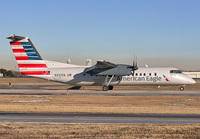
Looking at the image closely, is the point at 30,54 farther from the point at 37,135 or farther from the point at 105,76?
the point at 37,135

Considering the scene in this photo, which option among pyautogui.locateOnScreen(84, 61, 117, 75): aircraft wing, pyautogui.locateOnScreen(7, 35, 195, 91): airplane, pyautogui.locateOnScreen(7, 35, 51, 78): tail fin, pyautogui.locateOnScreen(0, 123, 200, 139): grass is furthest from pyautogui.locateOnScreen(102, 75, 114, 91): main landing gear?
pyautogui.locateOnScreen(0, 123, 200, 139): grass

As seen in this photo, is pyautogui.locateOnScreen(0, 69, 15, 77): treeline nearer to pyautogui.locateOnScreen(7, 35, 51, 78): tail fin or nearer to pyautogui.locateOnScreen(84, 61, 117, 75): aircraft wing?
pyautogui.locateOnScreen(7, 35, 51, 78): tail fin

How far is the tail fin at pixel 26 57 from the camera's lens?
142ft

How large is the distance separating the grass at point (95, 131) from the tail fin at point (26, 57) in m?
29.2

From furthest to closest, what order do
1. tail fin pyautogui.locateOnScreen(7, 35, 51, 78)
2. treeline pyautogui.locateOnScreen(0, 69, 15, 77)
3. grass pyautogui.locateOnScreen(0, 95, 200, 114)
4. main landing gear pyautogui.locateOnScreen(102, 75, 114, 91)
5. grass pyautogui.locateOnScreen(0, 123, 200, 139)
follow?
treeline pyautogui.locateOnScreen(0, 69, 15, 77), main landing gear pyautogui.locateOnScreen(102, 75, 114, 91), tail fin pyautogui.locateOnScreen(7, 35, 51, 78), grass pyautogui.locateOnScreen(0, 95, 200, 114), grass pyautogui.locateOnScreen(0, 123, 200, 139)

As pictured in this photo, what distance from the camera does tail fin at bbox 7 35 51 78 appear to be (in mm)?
43406

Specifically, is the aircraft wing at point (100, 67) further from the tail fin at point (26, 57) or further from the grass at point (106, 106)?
the grass at point (106, 106)

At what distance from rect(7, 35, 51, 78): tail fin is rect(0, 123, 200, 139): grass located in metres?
29.2

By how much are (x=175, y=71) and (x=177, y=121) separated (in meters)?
28.6

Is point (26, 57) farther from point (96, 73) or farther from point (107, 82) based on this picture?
point (107, 82)

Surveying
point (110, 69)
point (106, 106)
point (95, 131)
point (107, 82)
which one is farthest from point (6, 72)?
point (95, 131)

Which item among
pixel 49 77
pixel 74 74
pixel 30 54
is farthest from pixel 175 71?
pixel 30 54

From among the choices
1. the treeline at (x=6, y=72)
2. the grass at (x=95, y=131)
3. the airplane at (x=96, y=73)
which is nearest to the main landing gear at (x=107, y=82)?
the airplane at (x=96, y=73)

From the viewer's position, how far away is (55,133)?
1278 cm
